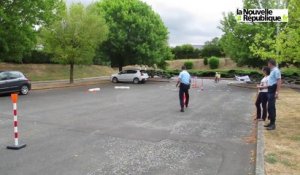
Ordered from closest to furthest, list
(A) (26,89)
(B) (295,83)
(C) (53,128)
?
(C) (53,128) → (A) (26,89) → (B) (295,83)

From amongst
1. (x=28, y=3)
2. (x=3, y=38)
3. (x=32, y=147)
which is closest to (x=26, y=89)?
(x=3, y=38)

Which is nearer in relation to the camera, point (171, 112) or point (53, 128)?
point (53, 128)

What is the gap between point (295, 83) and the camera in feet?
108

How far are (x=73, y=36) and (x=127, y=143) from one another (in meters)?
23.5

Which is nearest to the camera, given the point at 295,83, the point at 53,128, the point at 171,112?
the point at 53,128

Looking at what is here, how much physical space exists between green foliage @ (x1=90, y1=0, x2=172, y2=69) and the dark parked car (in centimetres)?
→ 1750

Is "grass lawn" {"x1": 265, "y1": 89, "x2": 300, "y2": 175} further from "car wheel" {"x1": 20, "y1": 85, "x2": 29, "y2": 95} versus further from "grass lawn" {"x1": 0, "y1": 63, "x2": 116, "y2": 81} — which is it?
"grass lawn" {"x1": 0, "y1": 63, "x2": 116, "y2": 81}

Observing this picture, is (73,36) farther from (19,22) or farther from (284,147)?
(284,147)

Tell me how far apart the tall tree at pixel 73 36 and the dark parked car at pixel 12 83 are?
8.44m

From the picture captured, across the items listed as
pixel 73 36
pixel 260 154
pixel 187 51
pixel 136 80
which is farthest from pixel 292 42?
pixel 187 51

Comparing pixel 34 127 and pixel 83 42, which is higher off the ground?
pixel 83 42

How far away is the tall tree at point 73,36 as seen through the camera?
30.7 m

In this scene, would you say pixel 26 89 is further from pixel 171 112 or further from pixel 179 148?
pixel 179 148

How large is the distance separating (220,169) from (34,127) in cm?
Answer: 589
